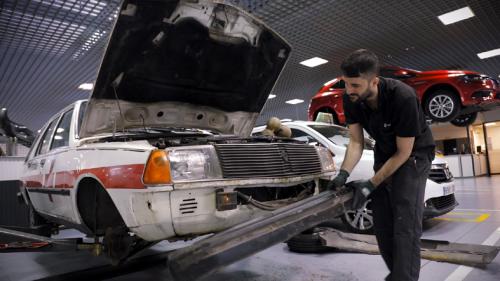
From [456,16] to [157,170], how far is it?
7352 millimetres

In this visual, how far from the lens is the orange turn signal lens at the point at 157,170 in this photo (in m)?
1.95

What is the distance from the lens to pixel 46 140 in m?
3.73

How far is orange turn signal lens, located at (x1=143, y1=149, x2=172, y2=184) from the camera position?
1.95 m

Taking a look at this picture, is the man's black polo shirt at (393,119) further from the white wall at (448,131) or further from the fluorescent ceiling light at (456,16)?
the white wall at (448,131)

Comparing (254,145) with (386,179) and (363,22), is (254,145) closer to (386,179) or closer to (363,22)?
(386,179)

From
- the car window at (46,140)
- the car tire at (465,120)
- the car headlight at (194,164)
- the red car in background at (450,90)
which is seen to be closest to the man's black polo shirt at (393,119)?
the car headlight at (194,164)

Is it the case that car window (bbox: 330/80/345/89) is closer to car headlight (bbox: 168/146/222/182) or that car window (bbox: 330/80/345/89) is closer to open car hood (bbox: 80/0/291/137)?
open car hood (bbox: 80/0/291/137)

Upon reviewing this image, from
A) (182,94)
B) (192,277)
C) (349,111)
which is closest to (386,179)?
(349,111)

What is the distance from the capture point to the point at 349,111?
7.66ft

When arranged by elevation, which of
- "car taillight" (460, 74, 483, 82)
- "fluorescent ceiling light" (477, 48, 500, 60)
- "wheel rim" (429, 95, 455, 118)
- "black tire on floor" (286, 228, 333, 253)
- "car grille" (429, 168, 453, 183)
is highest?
"fluorescent ceiling light" (477, 48, 500, 60)

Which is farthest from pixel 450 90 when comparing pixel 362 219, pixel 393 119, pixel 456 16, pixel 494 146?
pixel 494 146

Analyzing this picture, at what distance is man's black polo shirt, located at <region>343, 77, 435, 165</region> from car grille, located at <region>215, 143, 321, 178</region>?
525mm

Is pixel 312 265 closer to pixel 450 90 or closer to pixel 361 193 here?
pixel 361 193

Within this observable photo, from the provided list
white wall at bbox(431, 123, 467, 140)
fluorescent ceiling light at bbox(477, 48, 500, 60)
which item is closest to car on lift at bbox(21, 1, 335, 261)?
fluorescent ceiling light at bbox(477, 48, 500, 60)
